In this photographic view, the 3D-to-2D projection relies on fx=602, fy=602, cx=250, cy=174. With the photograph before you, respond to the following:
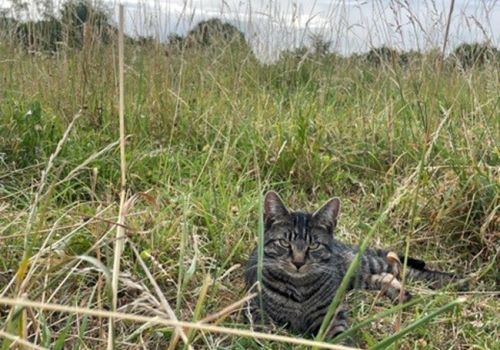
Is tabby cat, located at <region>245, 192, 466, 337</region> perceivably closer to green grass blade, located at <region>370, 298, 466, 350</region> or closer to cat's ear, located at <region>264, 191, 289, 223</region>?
cat's ear, located at <region>264, 191, 289, 223</region>

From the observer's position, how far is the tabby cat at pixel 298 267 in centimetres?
198

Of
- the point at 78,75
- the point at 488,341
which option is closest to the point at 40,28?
the point at 78,75

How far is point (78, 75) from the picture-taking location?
344cm

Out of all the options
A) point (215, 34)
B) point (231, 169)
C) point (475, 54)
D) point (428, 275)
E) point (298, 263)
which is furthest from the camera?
point (215, 34)

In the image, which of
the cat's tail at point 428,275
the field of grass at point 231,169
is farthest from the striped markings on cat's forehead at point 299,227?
the cat's tail at point 428,275

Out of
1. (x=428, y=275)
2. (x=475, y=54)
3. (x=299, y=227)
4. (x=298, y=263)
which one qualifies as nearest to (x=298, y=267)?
(x=298, y=263)

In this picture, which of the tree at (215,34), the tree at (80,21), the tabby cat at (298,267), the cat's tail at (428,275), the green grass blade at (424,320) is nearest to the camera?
the green grass blade at (424,320)

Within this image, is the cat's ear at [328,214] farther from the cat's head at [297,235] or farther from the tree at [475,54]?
→ the tree at [475,54]

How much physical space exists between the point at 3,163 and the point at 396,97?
2.37 meters

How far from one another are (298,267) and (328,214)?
22 cm

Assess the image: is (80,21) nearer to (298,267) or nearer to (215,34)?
(215,34)

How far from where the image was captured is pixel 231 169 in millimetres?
2807

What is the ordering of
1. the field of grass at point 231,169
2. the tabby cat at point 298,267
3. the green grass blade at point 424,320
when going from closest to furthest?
the green grass blade at point 424,320 < the field of grass at point 231,169 < the tabby cat at point 298,267

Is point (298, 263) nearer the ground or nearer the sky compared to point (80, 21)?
nearer the ground
